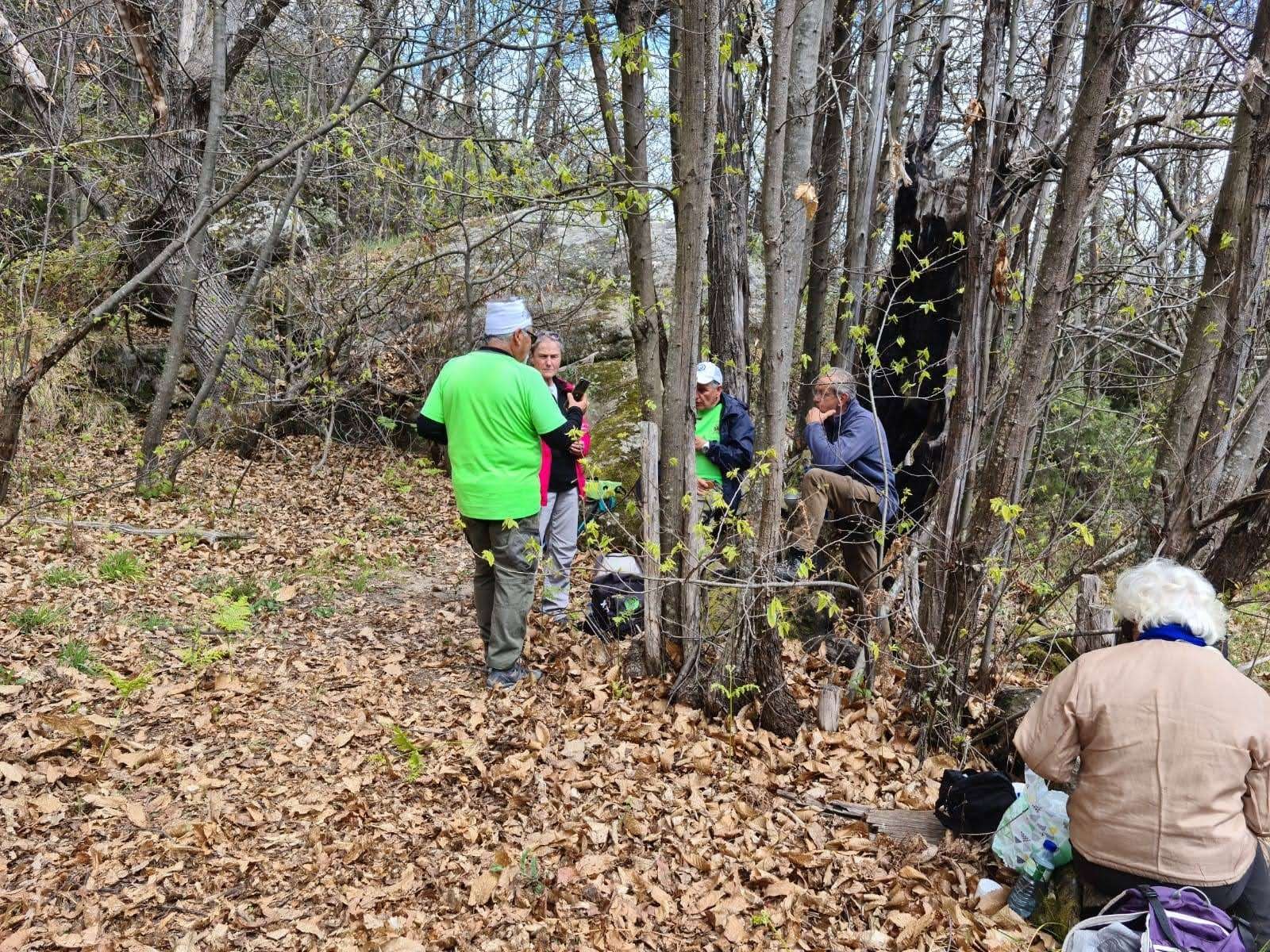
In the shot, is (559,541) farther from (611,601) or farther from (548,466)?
(548,466)

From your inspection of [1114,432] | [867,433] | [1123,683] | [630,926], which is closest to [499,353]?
[867,433]

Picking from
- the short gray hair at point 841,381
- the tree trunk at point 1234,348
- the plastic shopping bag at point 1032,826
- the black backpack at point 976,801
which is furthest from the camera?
the short gray hair at point 841,381

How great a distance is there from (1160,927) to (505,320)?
3.86 m

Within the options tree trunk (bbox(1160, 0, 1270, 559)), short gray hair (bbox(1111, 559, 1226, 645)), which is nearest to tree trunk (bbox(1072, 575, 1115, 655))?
tree trunk (bbox(1160, 0, 1270, 559))

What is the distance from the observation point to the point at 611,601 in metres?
5.23

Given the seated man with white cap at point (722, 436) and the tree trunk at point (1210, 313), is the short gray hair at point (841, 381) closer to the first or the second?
the seated man with white cap at point (722, 436)

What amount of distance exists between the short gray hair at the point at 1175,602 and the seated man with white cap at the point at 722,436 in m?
2.94

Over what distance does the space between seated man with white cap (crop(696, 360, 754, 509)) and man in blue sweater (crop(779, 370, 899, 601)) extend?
17.5 inches

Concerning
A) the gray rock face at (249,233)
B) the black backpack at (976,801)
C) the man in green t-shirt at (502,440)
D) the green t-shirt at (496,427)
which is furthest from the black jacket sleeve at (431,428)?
the gray rock face at (249,233)

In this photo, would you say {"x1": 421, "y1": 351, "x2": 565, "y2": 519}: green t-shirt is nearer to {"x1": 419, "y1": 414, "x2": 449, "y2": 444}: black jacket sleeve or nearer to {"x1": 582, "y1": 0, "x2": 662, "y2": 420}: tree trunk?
{"x1": 419, "y1": 414, "x2": 449, "y2": 444}: black jacket sleeve

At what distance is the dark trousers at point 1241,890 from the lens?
8.45ft

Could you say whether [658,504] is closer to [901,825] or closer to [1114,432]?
[901,825]

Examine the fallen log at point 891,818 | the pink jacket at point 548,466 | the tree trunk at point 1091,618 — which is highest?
the pink jacket at point 548,466

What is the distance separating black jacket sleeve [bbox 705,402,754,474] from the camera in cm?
554
